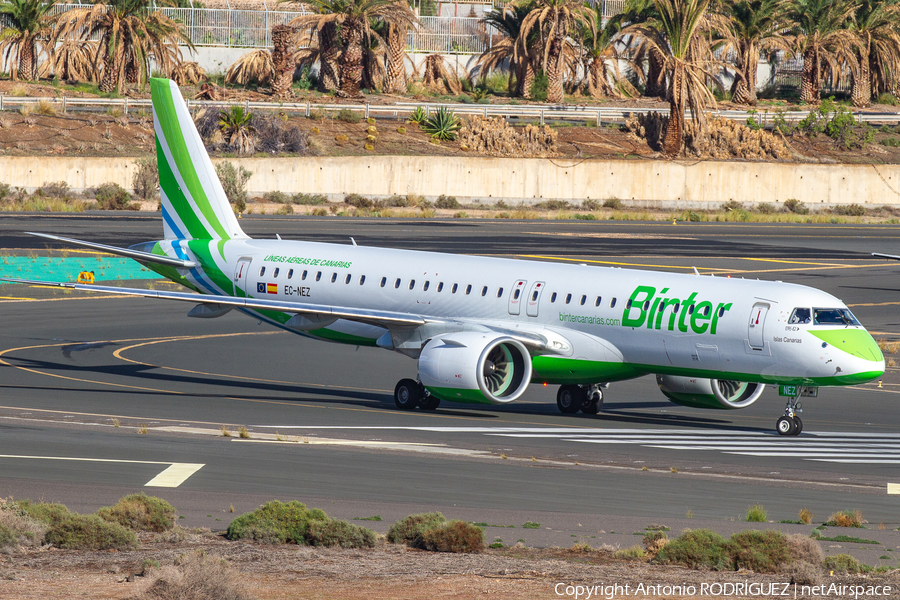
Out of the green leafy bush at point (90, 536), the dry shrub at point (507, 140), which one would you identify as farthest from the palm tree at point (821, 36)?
the green leafy bush at point (90, 536)

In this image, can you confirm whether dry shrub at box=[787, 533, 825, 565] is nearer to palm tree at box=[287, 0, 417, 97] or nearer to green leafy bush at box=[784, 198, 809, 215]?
green leafy bush at box=[784, 198, 809, 215]

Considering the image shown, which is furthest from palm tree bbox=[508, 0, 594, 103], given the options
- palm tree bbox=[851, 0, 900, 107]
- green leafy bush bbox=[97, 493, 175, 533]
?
green leafy bush bbox=[97, 493, 175, 533]

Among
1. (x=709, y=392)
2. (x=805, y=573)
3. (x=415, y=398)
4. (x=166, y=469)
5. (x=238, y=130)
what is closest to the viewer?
(x=805, y=573)

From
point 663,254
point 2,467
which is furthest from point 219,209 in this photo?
point 663,254

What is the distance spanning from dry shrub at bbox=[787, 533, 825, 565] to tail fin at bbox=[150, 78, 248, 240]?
25954 mm

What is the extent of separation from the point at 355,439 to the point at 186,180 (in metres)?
15.1

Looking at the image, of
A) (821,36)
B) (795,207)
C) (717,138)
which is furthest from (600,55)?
(795,207)

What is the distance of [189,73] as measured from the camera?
12131cm

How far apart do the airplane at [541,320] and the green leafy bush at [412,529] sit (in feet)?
42.0

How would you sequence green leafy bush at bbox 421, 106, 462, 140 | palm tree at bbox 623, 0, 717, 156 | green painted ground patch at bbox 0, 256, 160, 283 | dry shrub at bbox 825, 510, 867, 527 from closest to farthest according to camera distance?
dry shrub at bbox 825, 510, 867, 527 → green painted ground patch at bbox 0, 256, 160, 283 → palm tree at bbox 623, 0, 717, 156 → green leafy bush at bbox 421, 106, 462, 140

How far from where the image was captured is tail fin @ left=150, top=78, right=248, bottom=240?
3928cm

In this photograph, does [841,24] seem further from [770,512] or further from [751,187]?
[770,512]

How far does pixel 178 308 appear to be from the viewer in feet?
176

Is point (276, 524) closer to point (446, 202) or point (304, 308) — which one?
point (304, 308)
